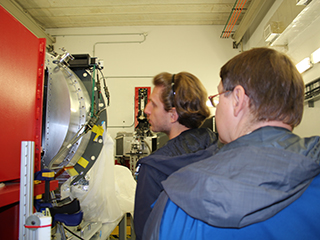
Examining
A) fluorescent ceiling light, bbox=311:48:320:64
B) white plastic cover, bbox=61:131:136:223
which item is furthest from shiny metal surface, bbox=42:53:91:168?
fluorescent ceiling light, bbox=311:48:320:64

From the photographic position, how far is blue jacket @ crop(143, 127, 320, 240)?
1.54ft

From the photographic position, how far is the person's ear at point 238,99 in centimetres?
69

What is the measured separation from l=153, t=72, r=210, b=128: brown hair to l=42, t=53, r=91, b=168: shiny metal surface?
512mm

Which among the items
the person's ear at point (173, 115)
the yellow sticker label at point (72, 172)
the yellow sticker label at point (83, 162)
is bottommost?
the yellow sticker label at point (72, 172)

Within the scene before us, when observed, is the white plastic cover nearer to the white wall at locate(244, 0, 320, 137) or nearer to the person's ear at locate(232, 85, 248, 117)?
the person's ear at locate(232, 85, 248, 117)

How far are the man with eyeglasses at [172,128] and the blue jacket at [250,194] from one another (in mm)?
394

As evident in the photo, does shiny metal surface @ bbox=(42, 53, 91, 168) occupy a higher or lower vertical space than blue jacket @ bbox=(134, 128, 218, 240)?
higher

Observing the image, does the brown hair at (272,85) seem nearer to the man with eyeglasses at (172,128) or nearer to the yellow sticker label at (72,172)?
the man with eyeglasses at (172,128)

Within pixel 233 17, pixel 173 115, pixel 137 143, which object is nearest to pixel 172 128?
pixel 173 115

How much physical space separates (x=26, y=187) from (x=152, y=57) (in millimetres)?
4453

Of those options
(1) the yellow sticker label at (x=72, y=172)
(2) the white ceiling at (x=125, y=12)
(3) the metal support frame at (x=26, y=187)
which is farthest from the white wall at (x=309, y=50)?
(3) the metal support frame at (x=26, y=187)

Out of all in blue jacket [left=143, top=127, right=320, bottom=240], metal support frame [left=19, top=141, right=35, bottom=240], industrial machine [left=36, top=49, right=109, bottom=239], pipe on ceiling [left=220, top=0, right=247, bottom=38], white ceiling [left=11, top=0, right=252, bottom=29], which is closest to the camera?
blue jacket [left=143, top=127, right=320, bottom=240]

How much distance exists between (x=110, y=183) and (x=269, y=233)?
1466 millimetres

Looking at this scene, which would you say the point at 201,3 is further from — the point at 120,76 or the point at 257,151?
the point at 257,151
